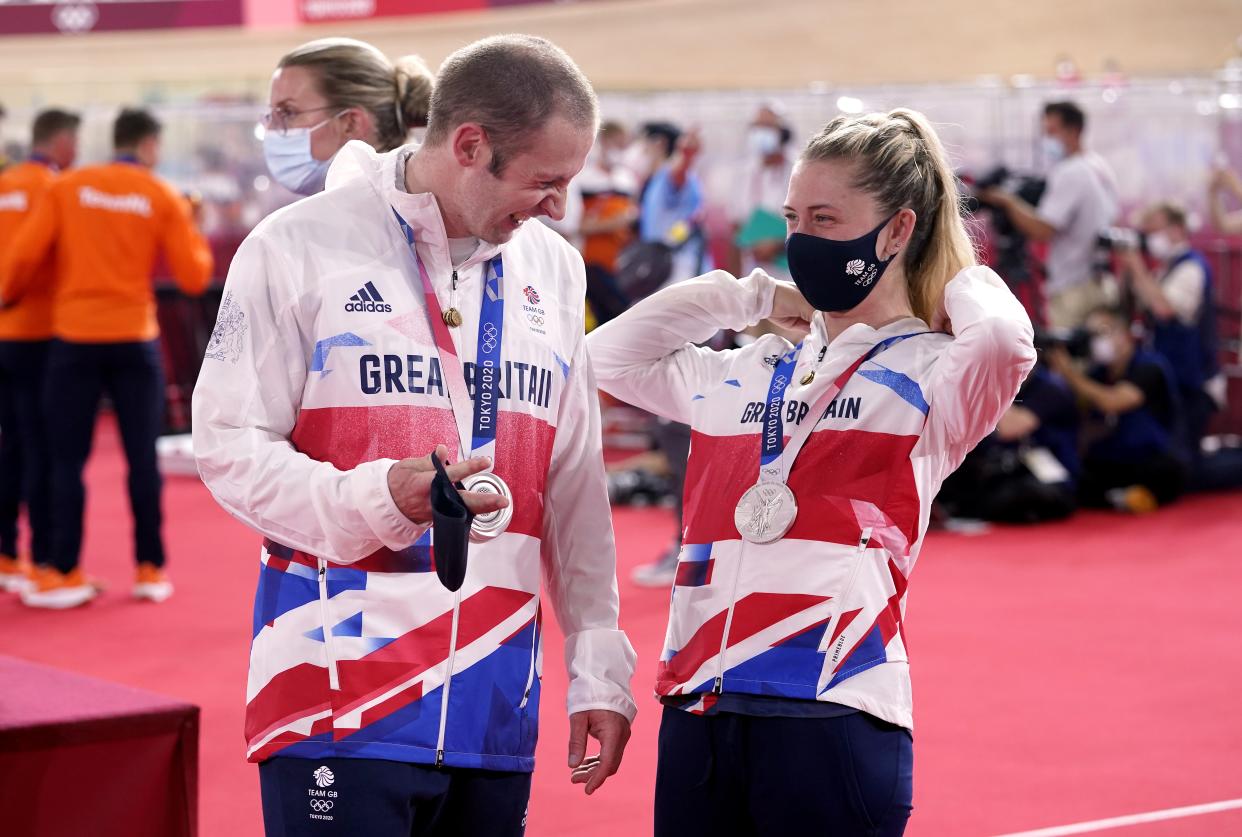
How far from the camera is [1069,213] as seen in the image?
8.24 m

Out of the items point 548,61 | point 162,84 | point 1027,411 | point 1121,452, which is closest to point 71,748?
point 548,61

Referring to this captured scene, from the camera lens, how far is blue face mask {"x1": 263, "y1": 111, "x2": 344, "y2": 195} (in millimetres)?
2770

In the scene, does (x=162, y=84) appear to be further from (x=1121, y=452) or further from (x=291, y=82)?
(x=291, y=82)

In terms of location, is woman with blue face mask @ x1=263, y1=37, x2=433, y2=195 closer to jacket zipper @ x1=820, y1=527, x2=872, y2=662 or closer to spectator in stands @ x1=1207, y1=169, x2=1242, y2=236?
jacket zipper @ x1=820, y1=527, x2=872, y2=662

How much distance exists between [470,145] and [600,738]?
84 cm

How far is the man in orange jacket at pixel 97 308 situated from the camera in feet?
19.5

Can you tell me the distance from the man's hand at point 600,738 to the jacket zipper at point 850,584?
310 mm

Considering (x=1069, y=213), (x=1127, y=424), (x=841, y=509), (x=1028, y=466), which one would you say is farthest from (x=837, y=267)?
(x=1069, y=213)

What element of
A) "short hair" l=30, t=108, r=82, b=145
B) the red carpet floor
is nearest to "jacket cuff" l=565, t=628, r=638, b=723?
the red carpet floor

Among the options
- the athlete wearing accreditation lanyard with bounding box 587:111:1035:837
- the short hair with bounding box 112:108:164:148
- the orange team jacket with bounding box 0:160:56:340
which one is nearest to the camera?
the athlete wearing accreditation lanyard with bounding box 587:111:1035:837

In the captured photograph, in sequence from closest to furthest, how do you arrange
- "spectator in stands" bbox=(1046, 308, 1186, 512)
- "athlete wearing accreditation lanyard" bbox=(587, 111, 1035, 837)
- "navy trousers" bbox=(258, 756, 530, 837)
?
"navy trousers" bbox=(258, 756, 530, 837) → "athlete wearing accreditation lanyard" bbox=(587, 111, 1035, 837) → "spectator in stands" bbox=(1046, 308, 1186, 512)

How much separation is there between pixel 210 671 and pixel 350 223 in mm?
3612

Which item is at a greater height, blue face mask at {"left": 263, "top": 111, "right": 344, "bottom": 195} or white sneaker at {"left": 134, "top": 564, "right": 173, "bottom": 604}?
blue face mask at {"left": 263, "top": 111, "right": 344, "bottom": 195}

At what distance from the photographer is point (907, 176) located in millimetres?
2172
